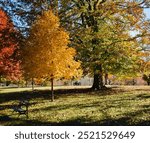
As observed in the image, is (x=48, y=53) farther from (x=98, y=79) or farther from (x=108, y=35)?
→ (x=98, y=79)

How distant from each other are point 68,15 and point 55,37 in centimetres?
736

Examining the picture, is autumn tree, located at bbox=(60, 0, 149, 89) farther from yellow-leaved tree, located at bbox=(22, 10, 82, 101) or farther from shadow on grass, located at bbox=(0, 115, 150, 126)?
shadow on grass, located at bbox=(0, 115, 150, 126)

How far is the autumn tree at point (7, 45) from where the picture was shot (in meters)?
38.2

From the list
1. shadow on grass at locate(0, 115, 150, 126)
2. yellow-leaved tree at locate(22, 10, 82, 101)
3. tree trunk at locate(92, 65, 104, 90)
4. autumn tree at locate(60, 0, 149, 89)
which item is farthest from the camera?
tree trunk at locate(92, 65, 104, 90)

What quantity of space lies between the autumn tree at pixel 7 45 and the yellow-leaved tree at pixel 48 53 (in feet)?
27.2

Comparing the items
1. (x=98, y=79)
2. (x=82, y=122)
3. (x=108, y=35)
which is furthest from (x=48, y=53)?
(x=82, y=122)

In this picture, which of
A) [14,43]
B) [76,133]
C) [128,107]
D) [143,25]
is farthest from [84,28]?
[76,133]

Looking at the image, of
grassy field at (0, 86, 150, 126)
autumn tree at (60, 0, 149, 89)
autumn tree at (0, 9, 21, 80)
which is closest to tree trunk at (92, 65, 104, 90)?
autumn tree at (60, 0, 149, 89)

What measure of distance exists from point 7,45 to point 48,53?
1068 centimetres

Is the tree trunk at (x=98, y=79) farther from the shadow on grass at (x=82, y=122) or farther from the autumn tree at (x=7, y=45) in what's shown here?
the shadow on grass at (x=82, y=122)

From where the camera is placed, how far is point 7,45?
38.7 meters

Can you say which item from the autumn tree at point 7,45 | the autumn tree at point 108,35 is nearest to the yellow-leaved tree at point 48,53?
the autumn tree at point 108,35

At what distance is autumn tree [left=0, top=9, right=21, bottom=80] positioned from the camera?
38250 mm

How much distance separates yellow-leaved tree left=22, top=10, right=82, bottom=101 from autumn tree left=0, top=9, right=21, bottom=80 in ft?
27.2
